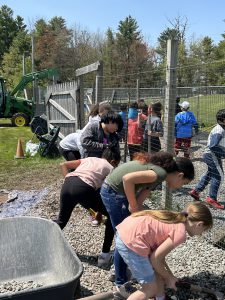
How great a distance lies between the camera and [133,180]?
10.8 feet

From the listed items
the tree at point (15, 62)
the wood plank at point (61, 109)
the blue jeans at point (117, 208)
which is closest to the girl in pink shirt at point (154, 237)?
the blue jeans at point (117, 208)

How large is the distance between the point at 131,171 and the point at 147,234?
24.5 inches

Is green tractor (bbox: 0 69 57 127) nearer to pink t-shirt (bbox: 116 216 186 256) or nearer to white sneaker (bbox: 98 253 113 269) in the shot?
white sneaker (bbox: 98 253 113 269)

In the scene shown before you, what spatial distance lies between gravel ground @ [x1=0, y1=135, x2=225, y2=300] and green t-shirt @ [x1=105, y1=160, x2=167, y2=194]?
100 centimetres

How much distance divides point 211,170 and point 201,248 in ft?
7.52

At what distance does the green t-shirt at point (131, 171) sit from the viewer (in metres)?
3.28

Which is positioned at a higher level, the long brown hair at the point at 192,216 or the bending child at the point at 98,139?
the bending child at the point at 98,139

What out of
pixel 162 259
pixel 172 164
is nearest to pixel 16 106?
pixel 172 164

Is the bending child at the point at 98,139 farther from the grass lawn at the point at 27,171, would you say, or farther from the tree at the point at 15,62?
the tree at the point at 15,62

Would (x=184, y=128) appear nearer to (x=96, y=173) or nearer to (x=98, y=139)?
(x=98, y=139)

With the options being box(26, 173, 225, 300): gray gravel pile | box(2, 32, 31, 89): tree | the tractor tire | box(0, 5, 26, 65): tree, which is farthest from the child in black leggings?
box(0, 5, 26, 65): tree

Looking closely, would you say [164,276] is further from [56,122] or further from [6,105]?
[6,105]

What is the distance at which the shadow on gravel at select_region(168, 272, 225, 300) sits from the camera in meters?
3.66

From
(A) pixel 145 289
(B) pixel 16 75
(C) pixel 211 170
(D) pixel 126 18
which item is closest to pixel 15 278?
(A) pixel 145 289
